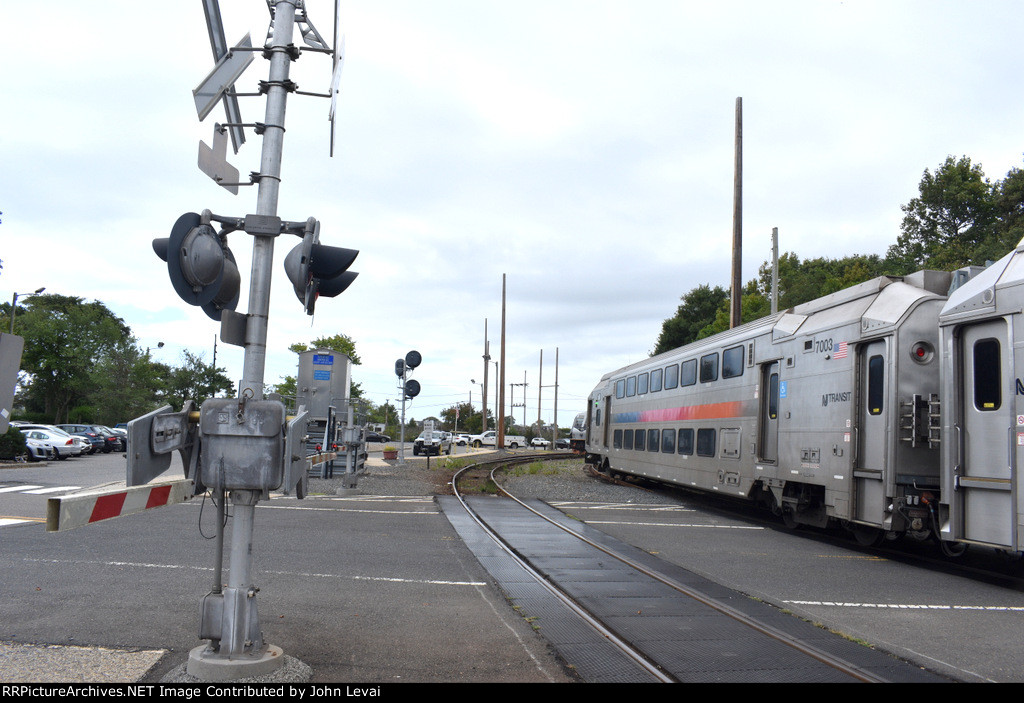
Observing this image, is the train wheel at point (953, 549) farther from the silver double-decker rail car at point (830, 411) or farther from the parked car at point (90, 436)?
the parked car at point (90, 436)

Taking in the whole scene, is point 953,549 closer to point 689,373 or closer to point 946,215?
point 689,373

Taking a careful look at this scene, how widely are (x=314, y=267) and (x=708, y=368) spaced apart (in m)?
14.1

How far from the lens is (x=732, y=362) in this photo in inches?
648

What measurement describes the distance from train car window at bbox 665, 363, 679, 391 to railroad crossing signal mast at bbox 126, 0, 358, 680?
16.1 m

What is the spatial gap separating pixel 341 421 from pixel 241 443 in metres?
19.5

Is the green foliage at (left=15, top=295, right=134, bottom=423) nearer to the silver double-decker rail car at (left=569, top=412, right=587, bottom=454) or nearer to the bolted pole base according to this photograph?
the silver double-decker rail car at (left=569, top=412, right=587, bottom=454)

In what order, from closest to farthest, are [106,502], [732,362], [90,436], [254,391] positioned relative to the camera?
[106,502]
[254,391]
[732,362]
[90,436]

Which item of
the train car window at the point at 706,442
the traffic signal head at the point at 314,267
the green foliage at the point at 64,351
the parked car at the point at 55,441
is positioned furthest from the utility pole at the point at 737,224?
the green foliage at the point at 64,351

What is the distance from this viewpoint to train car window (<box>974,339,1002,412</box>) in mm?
8953

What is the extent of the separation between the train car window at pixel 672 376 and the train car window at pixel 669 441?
46.7 inches

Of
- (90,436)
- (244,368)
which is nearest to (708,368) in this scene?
(244,368)

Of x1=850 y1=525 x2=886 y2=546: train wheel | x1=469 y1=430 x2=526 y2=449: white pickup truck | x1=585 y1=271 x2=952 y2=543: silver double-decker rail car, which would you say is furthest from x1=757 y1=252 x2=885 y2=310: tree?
x1=850 y1=525 x2=886 y2=546: train wheel

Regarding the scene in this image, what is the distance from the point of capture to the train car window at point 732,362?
16.0 m

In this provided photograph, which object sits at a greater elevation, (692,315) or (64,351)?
(692,315)
